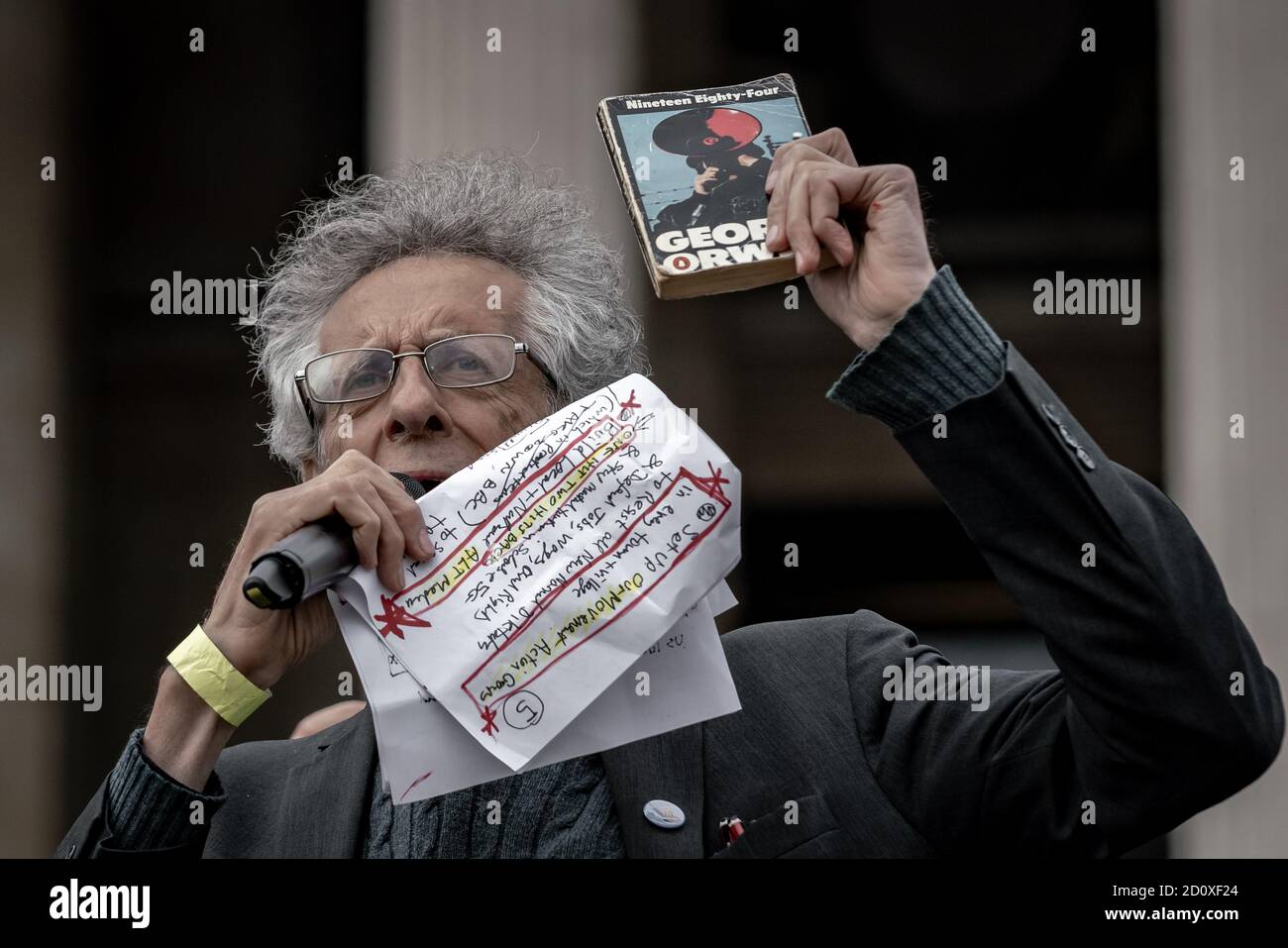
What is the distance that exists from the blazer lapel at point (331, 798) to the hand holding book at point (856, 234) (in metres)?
1.12

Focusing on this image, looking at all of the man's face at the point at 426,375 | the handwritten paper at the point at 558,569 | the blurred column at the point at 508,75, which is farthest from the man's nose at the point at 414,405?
the blurred column at the point at 508,75

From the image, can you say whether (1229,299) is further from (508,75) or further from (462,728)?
(462,728)

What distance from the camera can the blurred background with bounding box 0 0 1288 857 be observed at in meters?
4.93

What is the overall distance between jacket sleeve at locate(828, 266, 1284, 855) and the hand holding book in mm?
50

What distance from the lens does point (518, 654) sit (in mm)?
2008

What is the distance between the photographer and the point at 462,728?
2.02 m

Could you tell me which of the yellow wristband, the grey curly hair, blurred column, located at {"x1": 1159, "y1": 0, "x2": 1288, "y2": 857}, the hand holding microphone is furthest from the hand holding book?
blurred column, located at {"x1": 1159, "y1": 0, "x2": 1288, "y2": 857}

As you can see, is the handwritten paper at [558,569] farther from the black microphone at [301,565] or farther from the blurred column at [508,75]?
the blurred column at [508,75]

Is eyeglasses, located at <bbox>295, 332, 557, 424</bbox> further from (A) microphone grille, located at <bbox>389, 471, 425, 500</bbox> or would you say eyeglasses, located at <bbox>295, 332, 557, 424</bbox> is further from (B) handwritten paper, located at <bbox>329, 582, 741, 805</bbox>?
(B) handwritten paper, located at <bbox>329, 582, 741, 805</bbox>

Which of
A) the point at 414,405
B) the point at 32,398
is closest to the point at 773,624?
the point at 414,405

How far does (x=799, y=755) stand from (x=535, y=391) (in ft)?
2.86

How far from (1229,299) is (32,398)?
4622mm

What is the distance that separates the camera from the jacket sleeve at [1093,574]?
5.68ft

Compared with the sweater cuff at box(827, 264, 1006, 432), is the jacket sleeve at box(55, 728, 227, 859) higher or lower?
lower
